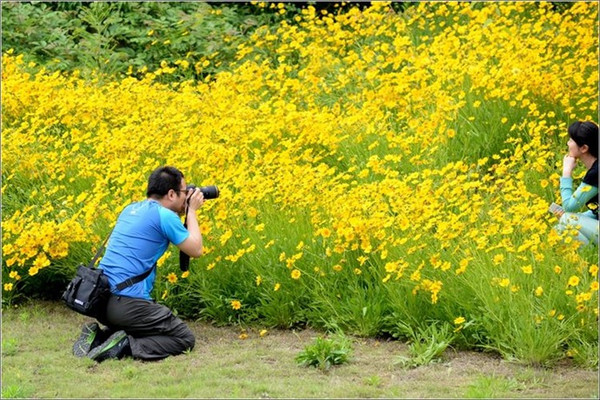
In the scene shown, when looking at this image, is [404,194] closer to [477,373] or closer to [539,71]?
[477,373]

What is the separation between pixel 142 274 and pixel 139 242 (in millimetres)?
184

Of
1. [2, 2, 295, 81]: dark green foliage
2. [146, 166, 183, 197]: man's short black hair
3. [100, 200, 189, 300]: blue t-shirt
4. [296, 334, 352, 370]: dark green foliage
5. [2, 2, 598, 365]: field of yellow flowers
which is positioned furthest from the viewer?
[2, 2, 295, 81]: dark green foliage

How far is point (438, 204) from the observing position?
229 inches

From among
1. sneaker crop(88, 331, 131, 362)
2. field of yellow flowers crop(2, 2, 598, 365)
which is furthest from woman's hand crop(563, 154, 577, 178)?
sneaker crop(88, 331, 131, 362)

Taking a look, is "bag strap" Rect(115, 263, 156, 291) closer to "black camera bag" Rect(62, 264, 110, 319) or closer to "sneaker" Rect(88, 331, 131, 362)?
"black camera bag" Rect(62, 264, 110, 319)

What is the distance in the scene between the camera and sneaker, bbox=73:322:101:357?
5684 millimetres

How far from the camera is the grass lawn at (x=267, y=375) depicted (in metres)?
4.83

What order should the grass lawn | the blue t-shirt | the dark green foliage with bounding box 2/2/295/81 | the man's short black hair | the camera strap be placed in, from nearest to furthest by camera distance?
the grass lawn < the blue t-shirt < the man's short black hair < the camera strap < the dark green foliage with bounding box 2/2/295/81

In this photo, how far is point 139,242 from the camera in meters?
5.68

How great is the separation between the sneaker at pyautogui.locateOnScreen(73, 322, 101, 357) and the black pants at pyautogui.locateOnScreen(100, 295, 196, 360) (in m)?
0.13

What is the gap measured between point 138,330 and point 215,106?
2.82 m

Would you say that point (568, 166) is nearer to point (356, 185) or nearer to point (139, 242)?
point (356, 185)

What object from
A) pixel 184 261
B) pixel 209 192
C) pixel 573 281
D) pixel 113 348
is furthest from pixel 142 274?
pixel 573 281

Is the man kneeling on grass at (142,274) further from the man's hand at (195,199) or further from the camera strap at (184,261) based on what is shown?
the camera strap at (184,261)
